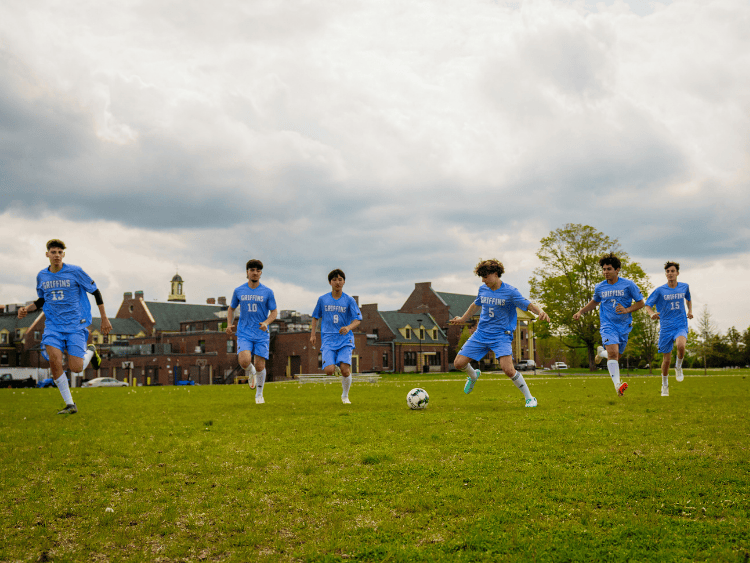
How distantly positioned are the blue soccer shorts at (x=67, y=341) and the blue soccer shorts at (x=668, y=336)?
12966 mm

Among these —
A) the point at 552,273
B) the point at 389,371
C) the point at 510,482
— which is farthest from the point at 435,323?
the point at 510,482

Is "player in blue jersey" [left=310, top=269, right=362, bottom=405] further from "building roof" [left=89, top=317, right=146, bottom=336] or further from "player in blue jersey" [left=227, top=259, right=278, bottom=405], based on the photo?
"building roof" [left=89, top=317, right=146, bottom=336]

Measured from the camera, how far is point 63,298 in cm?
1074

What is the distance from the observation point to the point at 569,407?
10.7 metres

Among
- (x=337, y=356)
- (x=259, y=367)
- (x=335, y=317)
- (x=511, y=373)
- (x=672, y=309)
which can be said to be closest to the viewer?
(x=511, y=373)

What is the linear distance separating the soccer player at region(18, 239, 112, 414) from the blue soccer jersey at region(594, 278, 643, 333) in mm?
9900

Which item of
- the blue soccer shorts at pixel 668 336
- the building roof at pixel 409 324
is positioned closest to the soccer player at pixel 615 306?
the blue soccer shorts at pixel 668 336

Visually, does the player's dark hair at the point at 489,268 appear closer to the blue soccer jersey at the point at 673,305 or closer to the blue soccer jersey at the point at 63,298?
the blue soccer jersey at the point at 673,305

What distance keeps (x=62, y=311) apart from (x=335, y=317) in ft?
17.6

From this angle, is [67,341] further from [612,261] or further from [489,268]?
[612,261]

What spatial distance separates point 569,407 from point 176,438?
6890mm

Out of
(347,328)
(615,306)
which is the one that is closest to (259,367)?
(347,328)

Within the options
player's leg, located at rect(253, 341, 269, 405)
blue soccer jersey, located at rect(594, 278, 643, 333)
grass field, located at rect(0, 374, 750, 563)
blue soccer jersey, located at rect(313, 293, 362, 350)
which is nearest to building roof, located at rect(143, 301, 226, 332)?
player's leg, located at rect(253, 341, 269, 405)

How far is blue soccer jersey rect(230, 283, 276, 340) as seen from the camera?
1305 cm
